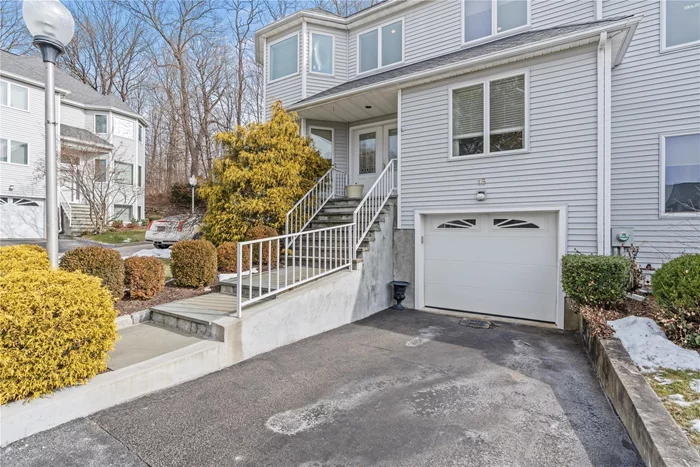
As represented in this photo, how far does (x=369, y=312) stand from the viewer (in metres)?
6.56

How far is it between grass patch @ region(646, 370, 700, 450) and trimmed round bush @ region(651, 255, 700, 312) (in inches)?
31.5

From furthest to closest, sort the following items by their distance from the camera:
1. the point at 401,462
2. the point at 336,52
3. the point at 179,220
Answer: the point at 179,220 → the point at 336,52 → the point at 401,462

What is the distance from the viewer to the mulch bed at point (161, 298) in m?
5.15

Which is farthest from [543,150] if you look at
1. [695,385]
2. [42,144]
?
[42,144]

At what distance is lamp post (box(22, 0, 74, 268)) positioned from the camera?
3.29 metres

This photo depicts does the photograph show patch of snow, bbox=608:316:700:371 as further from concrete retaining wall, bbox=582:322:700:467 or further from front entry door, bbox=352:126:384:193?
front entry door, bbox=352:126:384:193

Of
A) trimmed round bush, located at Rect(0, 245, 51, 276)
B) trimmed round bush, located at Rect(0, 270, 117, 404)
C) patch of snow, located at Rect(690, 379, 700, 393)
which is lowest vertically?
patch of snow, located at Rect(690, 379, 700, 393)

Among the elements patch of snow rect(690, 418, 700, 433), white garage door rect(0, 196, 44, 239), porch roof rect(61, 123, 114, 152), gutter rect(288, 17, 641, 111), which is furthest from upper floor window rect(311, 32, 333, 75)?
white garage door rect(0, 196, 44, 239)

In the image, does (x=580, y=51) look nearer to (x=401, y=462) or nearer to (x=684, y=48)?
(x=684, y=48)

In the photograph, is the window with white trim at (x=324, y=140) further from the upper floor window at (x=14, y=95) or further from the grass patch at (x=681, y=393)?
the upper floor window at (x=14, y=95)

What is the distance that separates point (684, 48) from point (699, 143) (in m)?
1.71

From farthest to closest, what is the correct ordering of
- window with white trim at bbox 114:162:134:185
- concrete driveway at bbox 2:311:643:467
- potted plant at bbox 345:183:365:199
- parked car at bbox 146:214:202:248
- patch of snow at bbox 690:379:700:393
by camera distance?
1. window with white trim at bbox 114:162:134:185
2. parked car at bbox 146:214:202:248
3. potted plant at bbox 345:183:365:199
4. patch of snow at bbox 690:379:700:393
5. concrete driveway at bbox 2:311:643:467

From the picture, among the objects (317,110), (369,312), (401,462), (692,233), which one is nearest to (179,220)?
(317,110)

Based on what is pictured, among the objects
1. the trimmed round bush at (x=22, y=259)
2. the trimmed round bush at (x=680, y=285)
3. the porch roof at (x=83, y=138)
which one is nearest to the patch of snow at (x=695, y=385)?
the trimmed round bush at (x=680, y=285)
